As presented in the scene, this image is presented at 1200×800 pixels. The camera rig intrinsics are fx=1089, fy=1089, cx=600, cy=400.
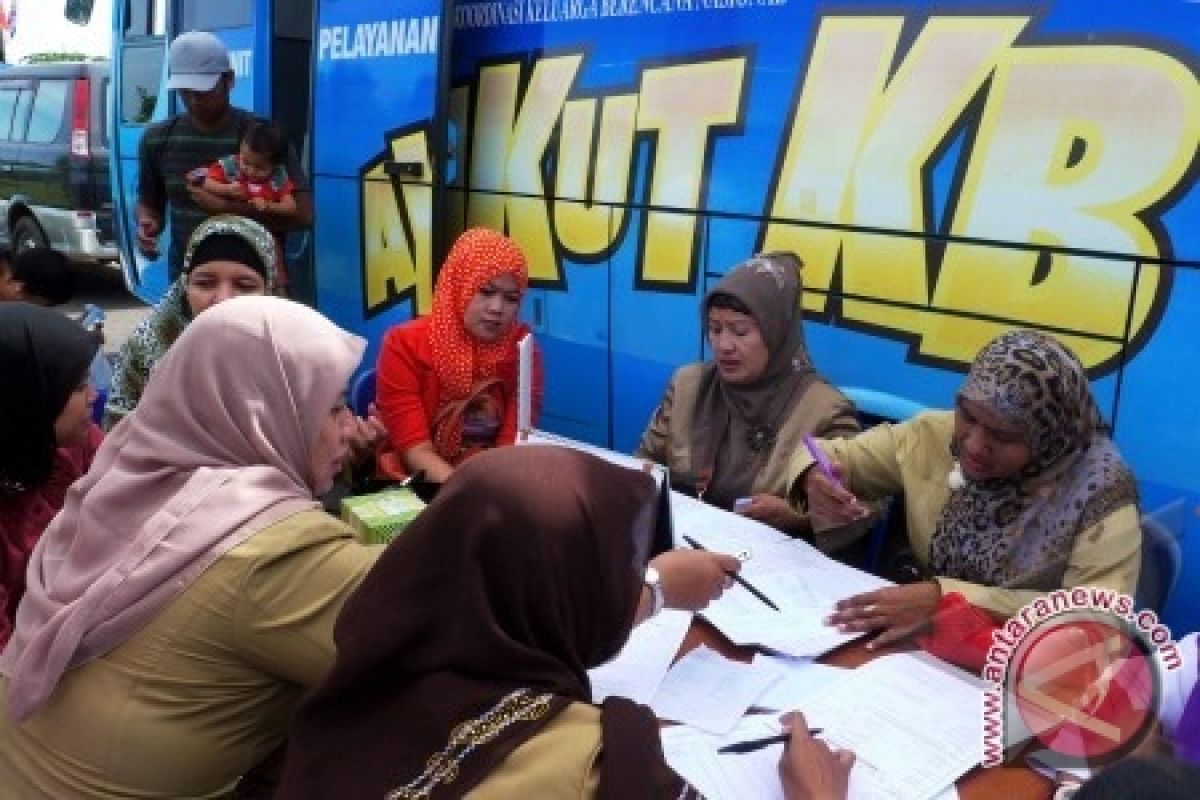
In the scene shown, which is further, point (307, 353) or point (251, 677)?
point (307, 353)

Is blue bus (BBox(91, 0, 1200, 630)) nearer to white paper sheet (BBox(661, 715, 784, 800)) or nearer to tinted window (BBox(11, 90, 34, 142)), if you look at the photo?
white paper sheet (BBox(661, 715, 784, 800))

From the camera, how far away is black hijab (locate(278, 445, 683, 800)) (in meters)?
1.08

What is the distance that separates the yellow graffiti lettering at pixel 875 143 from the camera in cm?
247

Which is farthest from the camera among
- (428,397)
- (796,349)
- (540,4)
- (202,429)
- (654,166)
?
(540,4)

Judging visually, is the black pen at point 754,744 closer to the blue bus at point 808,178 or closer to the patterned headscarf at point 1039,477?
the patterned headscarf at point 1039,477

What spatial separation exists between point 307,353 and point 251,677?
52 centimetres

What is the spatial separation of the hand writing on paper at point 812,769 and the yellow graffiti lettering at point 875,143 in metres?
1.51

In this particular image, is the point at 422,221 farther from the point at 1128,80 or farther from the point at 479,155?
the point at 1128,80


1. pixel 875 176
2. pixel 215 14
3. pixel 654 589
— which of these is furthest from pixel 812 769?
pixel 215 14

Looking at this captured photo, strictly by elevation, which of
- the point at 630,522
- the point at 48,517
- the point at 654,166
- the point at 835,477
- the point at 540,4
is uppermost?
the point at 540,4

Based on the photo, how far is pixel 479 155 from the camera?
393 centimetres

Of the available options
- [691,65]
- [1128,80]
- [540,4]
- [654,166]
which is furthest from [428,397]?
[1128,80]

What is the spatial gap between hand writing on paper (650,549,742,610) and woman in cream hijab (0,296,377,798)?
0.44m

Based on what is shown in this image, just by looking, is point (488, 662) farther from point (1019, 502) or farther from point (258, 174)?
point (258, 174)
